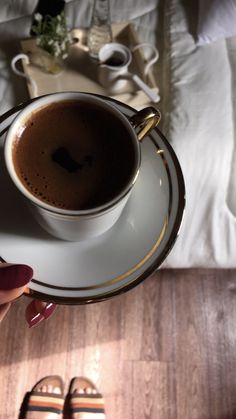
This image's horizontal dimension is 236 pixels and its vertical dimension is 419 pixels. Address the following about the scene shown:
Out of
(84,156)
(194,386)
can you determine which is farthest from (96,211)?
(194,386)

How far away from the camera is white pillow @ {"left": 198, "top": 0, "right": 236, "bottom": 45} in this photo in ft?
3.58

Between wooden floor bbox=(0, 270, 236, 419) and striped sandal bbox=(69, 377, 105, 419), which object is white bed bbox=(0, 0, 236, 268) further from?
striped sandal bbox=(69, 377, 105, 419)

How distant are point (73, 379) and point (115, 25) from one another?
1048 mm

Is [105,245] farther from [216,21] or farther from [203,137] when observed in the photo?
[216,21]

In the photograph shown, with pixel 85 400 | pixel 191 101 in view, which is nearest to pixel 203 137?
pixel 191 101

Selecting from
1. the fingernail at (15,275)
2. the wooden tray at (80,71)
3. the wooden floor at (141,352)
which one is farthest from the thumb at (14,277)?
the wooden floor at (141,352)

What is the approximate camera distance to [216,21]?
1.09m

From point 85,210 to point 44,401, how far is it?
1008 millimetres

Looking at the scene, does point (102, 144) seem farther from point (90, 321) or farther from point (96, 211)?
point (90, 321)

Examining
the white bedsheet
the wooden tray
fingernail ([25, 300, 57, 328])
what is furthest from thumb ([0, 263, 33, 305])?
→ the wooden tray

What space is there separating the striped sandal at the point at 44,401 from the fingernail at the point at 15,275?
898 mm

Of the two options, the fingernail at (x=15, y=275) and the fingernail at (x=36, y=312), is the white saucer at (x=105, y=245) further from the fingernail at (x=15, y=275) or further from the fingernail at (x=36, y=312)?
the fingernail at (x=36, y=312)

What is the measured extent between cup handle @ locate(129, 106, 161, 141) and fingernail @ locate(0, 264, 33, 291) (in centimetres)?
20

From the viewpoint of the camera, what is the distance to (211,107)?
104 cm
